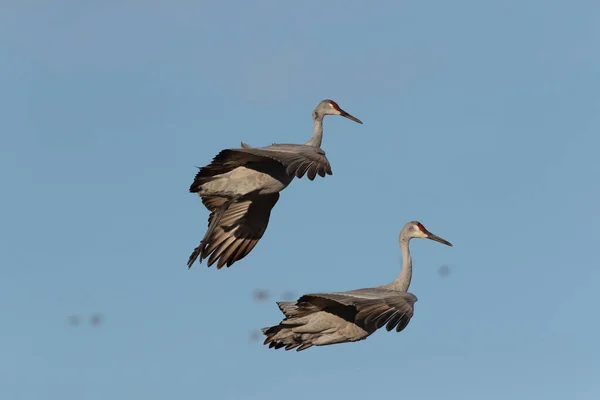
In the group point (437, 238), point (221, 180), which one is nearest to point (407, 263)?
point (437, 238)

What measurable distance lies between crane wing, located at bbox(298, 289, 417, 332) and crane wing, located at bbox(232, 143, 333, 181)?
218cm

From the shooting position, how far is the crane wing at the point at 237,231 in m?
33.1

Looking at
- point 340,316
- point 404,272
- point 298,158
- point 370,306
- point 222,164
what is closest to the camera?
point 370,306

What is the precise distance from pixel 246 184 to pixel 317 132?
11.1 ft

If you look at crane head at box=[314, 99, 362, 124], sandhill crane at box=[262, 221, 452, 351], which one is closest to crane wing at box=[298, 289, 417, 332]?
sandhill crane at box=[262, 221, 452, 351]

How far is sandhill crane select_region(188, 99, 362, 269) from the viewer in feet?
99.3

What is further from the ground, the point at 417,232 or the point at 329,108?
the point at 329,108

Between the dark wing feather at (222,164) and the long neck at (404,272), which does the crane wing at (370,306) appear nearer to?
the long neck at (404,272)

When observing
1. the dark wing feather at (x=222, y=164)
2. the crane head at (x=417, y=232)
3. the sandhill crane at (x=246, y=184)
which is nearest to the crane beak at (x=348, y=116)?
the sandhill crane at (x=246, y=184)

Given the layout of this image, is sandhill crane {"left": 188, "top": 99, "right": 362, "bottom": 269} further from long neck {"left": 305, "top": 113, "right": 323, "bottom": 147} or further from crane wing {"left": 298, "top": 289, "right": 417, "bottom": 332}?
crane wing {"left": 298, "top": 289, "right": 417, "bottom": 332}

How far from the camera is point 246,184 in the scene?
3123 centimetres

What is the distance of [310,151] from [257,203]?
2422mm

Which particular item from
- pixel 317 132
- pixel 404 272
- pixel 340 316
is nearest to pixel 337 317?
pixel 340 316

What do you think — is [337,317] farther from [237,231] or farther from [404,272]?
[237,231]
